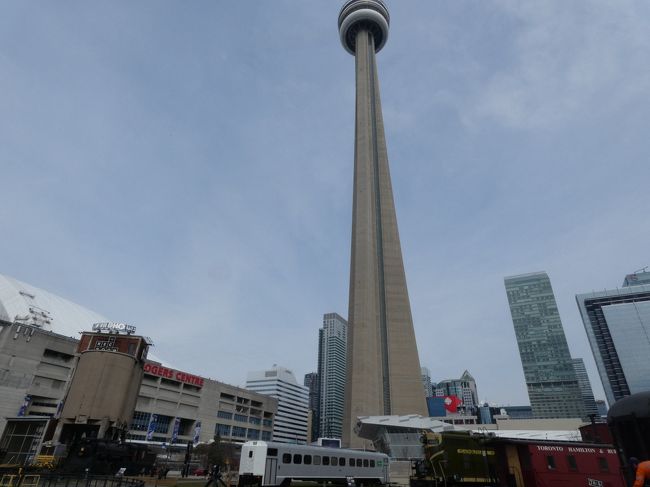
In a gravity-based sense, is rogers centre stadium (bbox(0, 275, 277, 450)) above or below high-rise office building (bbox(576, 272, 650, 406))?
below

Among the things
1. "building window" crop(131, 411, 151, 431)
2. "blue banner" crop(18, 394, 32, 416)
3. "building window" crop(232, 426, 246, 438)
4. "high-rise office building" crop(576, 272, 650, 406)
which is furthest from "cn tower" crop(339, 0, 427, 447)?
"high-rise office building" crop(576, 272, 650, 406)

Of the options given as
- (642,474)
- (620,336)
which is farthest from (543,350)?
(642,474)

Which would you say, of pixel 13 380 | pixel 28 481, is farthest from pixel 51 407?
pixel 28 481

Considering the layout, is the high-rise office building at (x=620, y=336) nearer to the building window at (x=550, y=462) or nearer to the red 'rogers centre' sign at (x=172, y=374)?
the red 'rogers centre' sign at (x=172, y=374)

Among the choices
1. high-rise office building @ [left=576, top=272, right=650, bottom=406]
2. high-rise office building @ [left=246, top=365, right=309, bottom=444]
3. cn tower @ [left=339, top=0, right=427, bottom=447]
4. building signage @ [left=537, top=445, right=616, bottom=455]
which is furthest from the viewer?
high-rise office building @ [left=246, top=365, right=309, bottom=444]

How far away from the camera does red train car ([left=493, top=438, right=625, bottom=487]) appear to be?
18422 millimetres

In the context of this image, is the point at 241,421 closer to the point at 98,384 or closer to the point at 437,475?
the point at 98,384

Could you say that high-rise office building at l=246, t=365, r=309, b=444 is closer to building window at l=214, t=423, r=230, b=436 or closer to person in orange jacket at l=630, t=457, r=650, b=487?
building window at l=214, t=423, r=230, b=436

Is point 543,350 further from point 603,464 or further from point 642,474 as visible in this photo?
point 642,474

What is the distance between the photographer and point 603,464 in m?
18.9

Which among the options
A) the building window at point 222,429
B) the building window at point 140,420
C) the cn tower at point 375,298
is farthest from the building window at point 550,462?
the building window at point 222,429

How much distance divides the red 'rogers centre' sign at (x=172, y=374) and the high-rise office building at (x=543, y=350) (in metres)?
153

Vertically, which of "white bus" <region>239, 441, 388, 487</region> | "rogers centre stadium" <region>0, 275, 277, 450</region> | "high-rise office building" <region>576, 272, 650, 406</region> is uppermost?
"high-rise office building" <region>576, 272, 650, 406</region>

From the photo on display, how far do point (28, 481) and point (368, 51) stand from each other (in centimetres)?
10297
